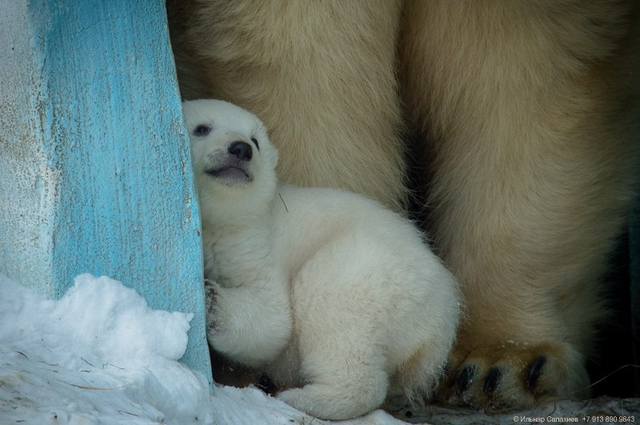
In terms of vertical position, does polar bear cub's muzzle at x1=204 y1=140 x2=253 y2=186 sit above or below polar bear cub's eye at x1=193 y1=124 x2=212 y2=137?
below

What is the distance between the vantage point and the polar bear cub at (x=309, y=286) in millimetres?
Answer: 2377

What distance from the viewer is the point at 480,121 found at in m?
3.20

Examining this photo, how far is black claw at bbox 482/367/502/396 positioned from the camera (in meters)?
2.93

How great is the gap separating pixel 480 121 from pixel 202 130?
106 cm

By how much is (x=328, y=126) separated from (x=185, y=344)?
1.13 meters

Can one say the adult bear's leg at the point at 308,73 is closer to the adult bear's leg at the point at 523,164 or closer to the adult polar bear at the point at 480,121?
the adult polar bear at the point at 480,121

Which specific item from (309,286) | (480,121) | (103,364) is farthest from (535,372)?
(103,364)

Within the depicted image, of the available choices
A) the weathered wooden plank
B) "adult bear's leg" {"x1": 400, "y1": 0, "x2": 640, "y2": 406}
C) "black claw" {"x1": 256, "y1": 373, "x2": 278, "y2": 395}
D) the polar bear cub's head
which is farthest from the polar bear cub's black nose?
"adult bear's leg" {"x1": 400, "y1": 0, "x2": 640, "y2": 406}

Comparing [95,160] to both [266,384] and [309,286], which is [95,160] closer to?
[309,286]

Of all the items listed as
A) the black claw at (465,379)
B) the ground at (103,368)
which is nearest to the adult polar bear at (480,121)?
the black claw at (465,379)

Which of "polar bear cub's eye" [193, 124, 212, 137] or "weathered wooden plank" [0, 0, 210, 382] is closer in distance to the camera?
"weathered wooden plank" [0, 0, 210, 382]

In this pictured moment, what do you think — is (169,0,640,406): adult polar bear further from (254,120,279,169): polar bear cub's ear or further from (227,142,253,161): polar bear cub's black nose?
(227,142,253,161): polar bear cub's black nose

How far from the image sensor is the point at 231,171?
7.85 ft

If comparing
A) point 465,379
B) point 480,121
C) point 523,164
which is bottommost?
point 465,379
